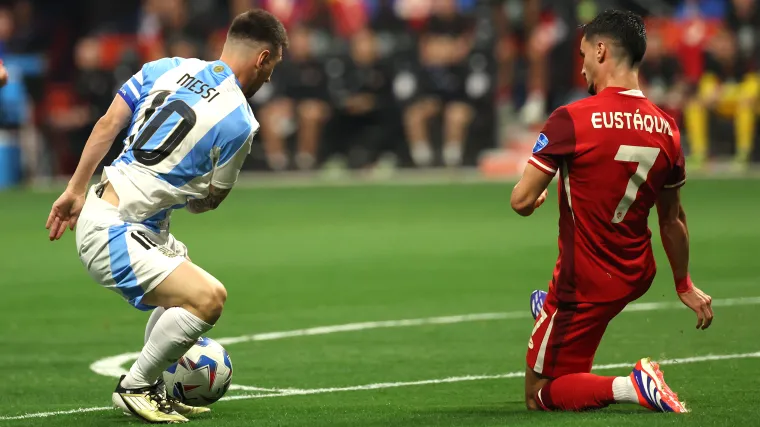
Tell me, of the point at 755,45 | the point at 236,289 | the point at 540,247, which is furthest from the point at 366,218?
the point at 755,45

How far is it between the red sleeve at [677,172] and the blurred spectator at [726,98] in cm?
1992

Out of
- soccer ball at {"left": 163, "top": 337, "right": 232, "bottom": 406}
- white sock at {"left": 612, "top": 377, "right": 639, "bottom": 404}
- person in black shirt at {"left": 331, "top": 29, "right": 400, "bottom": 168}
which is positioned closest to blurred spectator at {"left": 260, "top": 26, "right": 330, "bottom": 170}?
person in black shirt at {"left": 331, "top": 29, "right": 400, "bottom": 168}

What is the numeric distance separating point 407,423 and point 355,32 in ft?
70.6

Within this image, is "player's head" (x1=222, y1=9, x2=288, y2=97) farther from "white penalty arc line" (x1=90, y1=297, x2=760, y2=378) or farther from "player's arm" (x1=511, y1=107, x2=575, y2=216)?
"white penalty arc line" (x1=90, y1=297, x2=760, y2=378)

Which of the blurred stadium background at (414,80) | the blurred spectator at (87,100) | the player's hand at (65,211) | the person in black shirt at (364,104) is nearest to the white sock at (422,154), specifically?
the blurred stadium background at (414,80)

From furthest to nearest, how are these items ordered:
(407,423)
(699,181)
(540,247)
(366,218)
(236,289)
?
1. (699,181)
2. (366,218)
3. (540,247)
4. (236,289)
5. (407,423)

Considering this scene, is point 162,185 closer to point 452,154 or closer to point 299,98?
point 299,98

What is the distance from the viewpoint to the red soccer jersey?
245 inches

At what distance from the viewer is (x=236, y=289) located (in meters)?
12.1

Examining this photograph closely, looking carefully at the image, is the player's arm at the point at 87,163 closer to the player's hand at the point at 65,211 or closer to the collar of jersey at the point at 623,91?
the player's hand at the point at 65,211

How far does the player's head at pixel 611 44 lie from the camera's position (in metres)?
6.27

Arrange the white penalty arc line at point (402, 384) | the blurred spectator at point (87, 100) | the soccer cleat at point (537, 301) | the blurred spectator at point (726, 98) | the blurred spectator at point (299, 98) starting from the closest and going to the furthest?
the white penalty arc line at point (402, 384), the soccer cleat at point (537, 301), the blurred spectator at point (726, 98), the blurred spectator at point (87, 100), the blurred spectator at point (299, 98)

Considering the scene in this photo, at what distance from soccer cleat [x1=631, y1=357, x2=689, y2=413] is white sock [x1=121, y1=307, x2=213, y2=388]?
1.93 m

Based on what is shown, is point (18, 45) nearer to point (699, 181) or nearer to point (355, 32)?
point (355, 32)
